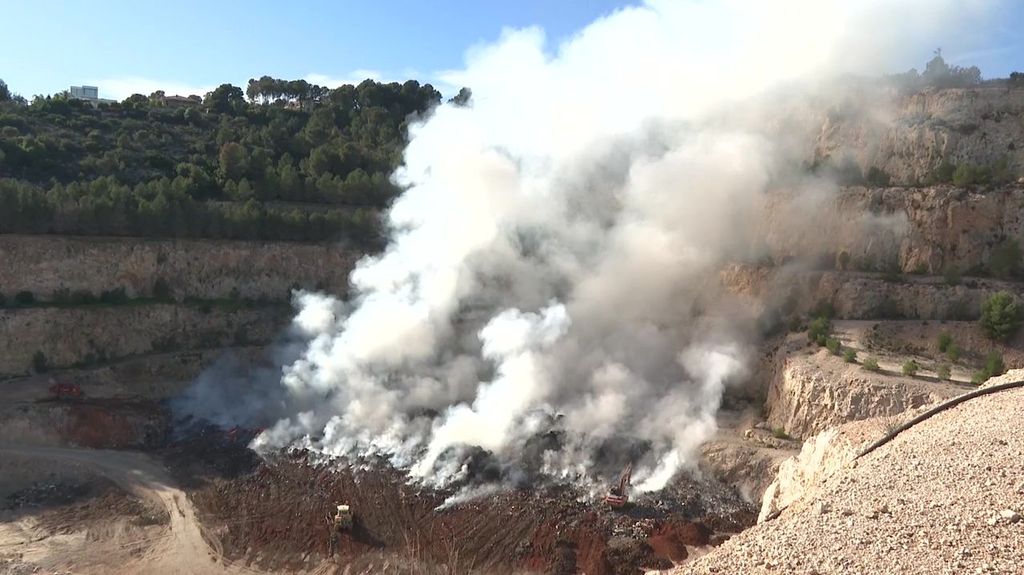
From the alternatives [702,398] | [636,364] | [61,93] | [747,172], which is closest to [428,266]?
[636,364]

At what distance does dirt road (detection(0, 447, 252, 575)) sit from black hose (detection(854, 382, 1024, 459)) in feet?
65.2

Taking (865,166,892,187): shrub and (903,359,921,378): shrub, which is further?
(865,166,892,187): shrub

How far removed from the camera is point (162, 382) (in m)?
38.7

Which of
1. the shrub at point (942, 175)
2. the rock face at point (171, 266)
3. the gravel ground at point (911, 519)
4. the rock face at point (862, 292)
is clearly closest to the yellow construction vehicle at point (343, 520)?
the gravel ground at point (911, 519)

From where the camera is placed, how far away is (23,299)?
127 feet

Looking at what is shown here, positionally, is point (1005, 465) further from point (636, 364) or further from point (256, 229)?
point (256, 229)

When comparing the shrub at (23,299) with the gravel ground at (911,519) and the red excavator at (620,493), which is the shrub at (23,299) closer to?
the red excavator at (620,493)

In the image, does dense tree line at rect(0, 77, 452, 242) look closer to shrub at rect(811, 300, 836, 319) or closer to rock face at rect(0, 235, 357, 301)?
rock face at rect(0, 235, 357, 301)

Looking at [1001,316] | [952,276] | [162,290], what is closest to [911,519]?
[1001,316]

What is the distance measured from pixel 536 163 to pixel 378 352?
13.2m

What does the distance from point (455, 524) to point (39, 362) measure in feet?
83.7

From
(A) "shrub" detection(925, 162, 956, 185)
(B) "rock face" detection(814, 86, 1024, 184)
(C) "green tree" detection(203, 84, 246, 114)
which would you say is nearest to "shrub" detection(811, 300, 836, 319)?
(A) "shrub" detection(925, 162, 956, 185)

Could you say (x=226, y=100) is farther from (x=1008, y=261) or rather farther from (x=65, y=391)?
(x=1008, y=261)

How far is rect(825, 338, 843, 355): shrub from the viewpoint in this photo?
31402mm
